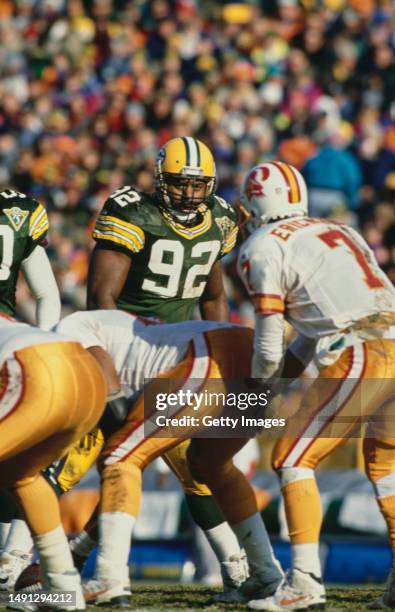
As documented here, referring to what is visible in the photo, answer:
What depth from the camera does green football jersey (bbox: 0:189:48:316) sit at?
6203 mm

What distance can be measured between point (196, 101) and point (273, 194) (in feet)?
25.9

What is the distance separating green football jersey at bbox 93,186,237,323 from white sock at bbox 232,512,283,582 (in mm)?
1253

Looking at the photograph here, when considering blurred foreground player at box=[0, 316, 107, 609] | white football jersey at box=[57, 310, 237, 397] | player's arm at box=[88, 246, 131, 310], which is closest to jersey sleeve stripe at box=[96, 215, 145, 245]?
player's arm at box=[88, 246, 131, 310]

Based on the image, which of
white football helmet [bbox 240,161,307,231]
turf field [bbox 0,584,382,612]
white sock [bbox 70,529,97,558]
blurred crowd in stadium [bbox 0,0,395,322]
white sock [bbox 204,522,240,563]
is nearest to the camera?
turf field [bbox 0,584,382,612]

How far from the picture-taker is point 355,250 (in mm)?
5570

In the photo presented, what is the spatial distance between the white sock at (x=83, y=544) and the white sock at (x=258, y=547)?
2.54 feet

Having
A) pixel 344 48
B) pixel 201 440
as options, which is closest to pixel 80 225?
pixel 344 48


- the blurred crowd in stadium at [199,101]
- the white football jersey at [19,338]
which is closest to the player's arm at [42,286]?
the white football jersey at [19,338]

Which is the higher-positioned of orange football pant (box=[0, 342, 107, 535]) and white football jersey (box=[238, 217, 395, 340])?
white football jersey (box=[238, 217, 395, 340])

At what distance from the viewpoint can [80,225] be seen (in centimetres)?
1277

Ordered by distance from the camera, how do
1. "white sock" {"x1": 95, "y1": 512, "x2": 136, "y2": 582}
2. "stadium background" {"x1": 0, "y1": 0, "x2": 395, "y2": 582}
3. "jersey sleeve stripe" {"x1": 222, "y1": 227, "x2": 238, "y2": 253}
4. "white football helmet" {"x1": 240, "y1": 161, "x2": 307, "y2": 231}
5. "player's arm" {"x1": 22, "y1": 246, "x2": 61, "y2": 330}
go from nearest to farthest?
"white sock" {"x1": 95, "y1": 512, "x2": 136, "y2": 582} < "white football helmet" {"x1": 240, "y1": 161, "x2": 307, "y2": 231} < "player's arm" {"x1": 22, "y1": 246, "x2": 61, "y2": 330} < "jersey sleeve stripe" {"x1": 222, "y1": 227, "x2": 238, "y2": 253} < "stadium background" {"x1": 0, "y1": 0, "x2": 395, "y2": 582}

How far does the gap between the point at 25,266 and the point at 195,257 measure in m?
0.85

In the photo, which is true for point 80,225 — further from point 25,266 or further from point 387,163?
point 25,266

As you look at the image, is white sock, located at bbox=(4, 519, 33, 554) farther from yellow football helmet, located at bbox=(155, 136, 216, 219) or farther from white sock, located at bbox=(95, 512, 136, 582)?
yellow football helmet, located at bbox=(155, 136, 216, 219)
